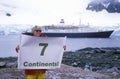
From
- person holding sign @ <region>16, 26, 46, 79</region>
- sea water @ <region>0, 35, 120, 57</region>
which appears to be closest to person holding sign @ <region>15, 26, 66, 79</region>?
person holding sign @ <region>16, 26, 46, 79</region>

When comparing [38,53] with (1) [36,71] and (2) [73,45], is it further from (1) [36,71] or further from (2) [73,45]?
(2) [73,45]

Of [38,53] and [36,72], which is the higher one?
[38,53]

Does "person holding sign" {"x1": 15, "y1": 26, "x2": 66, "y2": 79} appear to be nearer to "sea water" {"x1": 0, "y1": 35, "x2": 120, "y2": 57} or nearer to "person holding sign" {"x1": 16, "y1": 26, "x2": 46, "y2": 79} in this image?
"person holding sign" {"x1": 16, "y1": 26, "x2": 46, "y2": 79}

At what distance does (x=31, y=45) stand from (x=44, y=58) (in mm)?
326

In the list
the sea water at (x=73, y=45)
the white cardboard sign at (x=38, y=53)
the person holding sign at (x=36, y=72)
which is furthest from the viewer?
the sea water at (x=73, y=45)

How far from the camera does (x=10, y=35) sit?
152625 mm

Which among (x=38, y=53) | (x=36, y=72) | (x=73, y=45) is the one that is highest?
(x=38, y=53)

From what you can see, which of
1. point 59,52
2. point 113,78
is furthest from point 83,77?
point 59,52

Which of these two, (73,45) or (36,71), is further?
(73,45)

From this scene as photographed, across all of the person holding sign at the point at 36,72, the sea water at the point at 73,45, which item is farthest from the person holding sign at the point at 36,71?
the sea water at the point at 73,45

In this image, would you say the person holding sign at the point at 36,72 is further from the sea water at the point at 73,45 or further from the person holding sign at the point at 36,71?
the sea water at the point at 73,45

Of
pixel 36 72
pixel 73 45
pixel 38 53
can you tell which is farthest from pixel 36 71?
pixel 73 45

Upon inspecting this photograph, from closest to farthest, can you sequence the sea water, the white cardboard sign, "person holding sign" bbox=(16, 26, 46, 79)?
"person holding sign" bbox=(16, 26, 46, 79) → the white cardboard sign → the sea water

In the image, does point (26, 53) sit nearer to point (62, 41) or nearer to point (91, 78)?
point (62, 41)
